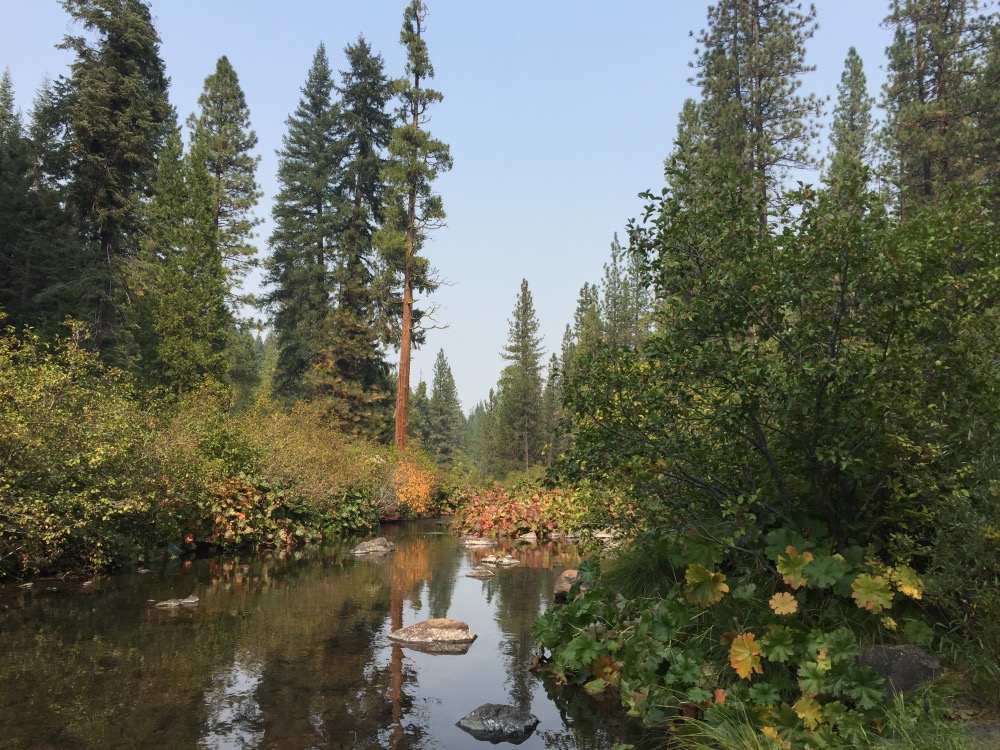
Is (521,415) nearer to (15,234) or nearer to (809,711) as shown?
(15,234)

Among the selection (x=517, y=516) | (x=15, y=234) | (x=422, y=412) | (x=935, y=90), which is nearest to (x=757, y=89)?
(x=935, y=90)

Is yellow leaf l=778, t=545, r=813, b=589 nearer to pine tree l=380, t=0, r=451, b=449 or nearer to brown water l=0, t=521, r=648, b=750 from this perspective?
brown water l=0, t=521, r=648, b=750

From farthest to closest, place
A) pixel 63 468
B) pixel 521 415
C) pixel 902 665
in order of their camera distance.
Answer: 1. pixel 521 415
2. pixel 63 468
3. pixel 902 665

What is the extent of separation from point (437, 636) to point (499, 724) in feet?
9.76

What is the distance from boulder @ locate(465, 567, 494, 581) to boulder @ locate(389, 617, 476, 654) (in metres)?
4.89

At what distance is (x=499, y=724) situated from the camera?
6.09 m

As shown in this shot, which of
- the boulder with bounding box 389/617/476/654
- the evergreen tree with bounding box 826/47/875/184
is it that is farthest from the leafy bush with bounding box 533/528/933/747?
the evergreen tree with bounding box 826/47/875/184

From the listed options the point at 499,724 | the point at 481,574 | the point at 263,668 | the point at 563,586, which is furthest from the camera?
the point at 481,574

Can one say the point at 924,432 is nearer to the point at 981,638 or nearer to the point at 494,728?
the point at 981,638

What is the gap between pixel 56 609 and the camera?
9.80 metres

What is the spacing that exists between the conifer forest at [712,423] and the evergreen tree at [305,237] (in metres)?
9.83

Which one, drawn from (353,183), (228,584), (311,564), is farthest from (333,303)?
(228,584)

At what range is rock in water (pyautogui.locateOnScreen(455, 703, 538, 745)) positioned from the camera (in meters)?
5.96

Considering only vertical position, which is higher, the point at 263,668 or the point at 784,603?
the point at 784,603
